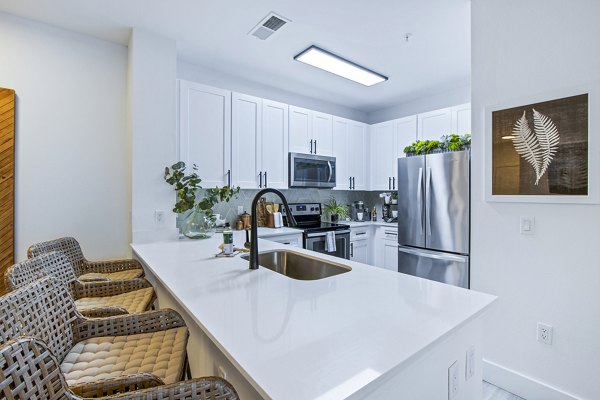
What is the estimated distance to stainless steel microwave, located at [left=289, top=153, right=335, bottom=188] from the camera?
3.80 metres

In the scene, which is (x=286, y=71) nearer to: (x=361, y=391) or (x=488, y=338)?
(x=488, y=338)

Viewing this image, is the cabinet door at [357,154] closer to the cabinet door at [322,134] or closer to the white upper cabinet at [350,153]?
the white upper cabinet at [350,153]

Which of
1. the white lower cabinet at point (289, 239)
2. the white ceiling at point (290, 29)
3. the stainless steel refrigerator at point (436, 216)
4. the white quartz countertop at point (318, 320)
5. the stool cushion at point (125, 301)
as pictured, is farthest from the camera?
the white lower cabinet at point (289, 239)

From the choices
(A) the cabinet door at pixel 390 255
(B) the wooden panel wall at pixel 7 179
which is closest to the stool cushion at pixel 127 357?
(B) the wooden panel wall at pixel 7 179

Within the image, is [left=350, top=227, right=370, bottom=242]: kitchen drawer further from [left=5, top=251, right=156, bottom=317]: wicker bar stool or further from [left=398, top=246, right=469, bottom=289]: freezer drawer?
[left=5, top=251, right=156, bottom=317]: wicker bar stool

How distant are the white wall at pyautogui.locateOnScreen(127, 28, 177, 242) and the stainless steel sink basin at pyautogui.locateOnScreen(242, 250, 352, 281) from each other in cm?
118

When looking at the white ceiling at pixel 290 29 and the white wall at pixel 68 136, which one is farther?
the white wall at pixel 68 136

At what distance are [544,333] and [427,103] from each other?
131 inches

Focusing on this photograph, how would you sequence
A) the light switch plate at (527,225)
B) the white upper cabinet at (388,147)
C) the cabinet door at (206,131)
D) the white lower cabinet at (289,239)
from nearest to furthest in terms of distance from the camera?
the light switch plate at (527,225) → the cabinet door at (206,131) → the white lower cabinet at (289,239) → the white upper cabinet at (388,147)

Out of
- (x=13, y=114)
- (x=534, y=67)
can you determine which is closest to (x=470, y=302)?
(x=534, y=67)

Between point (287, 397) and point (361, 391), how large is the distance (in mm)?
160

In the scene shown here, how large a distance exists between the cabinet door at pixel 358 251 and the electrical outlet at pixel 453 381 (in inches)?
118

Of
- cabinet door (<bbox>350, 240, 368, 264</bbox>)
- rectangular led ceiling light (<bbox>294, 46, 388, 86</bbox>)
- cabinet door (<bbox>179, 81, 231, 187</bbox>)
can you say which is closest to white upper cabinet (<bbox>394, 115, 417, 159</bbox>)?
rectangular led ceiling light (<bbox>294, 46, 388, 86</bbox>)

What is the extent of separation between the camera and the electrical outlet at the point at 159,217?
2.69 metres
